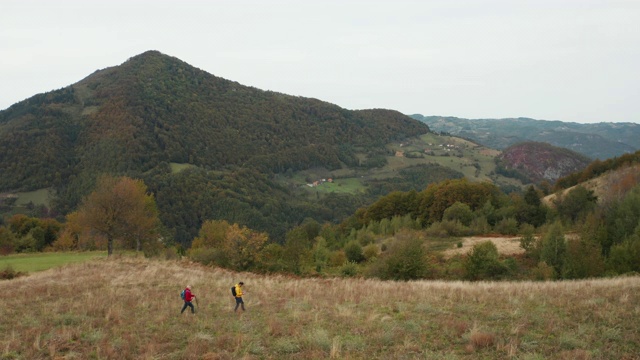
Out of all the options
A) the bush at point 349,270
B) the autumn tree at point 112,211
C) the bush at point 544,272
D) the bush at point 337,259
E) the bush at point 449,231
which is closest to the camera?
the bush at point 544,272

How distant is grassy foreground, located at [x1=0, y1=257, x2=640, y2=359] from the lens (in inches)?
382

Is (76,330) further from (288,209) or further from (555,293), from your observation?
(288,209)

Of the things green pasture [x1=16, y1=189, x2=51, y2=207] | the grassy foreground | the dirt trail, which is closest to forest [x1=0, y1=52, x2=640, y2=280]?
the dirt trail

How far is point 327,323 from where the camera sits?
12508 millimetres

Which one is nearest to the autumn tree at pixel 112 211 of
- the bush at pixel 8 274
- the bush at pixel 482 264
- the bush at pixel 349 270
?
the bush at pixel 8 274

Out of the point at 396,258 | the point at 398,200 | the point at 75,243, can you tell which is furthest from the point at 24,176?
the point at 396,258

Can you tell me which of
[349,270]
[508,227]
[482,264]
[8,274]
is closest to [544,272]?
[482,264]

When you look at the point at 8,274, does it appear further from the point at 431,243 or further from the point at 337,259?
the point at 431,243

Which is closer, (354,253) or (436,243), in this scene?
(354,253)

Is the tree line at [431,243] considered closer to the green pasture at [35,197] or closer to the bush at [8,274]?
the bush at [8,274]

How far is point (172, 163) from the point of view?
572 ft

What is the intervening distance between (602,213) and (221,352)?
150 ft

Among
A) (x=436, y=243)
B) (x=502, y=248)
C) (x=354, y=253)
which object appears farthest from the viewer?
(x=436, y=243)

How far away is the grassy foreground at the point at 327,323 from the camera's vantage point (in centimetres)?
971
